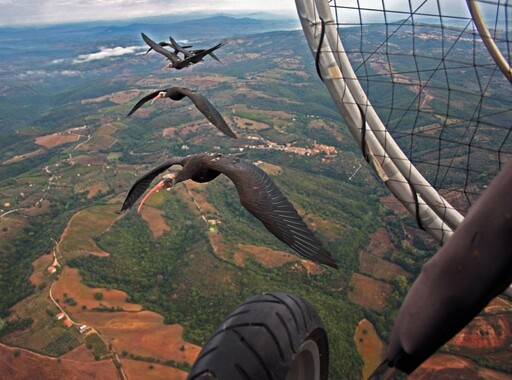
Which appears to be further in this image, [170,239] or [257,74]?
[257,74]

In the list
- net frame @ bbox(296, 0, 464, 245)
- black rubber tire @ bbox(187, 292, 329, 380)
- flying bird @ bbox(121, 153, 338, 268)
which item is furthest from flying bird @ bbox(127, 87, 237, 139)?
black rubber tire @ bbox(187, 292, 329, 380)

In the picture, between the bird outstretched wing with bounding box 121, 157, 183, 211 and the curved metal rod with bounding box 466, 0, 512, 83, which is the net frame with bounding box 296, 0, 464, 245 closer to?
the curved metal rod with bounding box 466, 0, 512, 83

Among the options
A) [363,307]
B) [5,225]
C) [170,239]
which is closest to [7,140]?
[5,225]

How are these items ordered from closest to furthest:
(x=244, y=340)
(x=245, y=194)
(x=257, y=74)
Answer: (x=244, y=340), (x=245, y=194), (x=257, y=74)

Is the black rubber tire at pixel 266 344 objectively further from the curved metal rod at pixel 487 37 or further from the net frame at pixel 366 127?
the curved metal rod at pixel 487 37

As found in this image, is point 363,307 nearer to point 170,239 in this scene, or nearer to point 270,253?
point 270,253

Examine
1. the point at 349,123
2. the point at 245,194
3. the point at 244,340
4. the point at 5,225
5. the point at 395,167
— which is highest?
the point at 349,123

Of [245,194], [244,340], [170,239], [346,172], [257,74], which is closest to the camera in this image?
[244,340]

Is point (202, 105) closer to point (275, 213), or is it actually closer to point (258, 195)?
point (258, 195)
